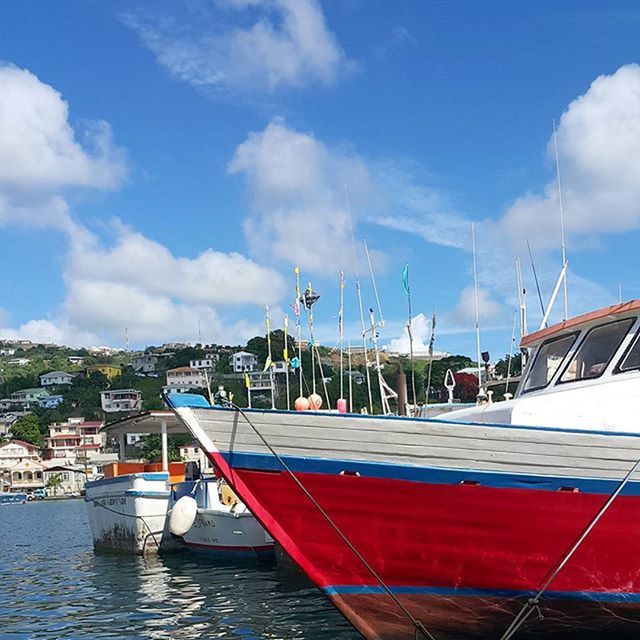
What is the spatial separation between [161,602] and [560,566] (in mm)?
9148

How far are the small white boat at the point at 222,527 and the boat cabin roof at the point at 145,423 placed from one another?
3.06 metres

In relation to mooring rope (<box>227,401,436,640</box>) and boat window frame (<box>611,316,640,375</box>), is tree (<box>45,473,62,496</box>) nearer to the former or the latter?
mooring rope (<box>227,401,436,640</box>)

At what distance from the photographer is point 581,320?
35.2 feet

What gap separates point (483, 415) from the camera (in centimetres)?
1058

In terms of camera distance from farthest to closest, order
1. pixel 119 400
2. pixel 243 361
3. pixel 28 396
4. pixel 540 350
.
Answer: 1. pixel 28 396
2. pixel 243 361
3. pixel 119 400
4. pixel 540 350

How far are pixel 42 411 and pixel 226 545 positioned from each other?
135 m

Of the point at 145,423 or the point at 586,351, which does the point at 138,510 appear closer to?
the point at 145,423

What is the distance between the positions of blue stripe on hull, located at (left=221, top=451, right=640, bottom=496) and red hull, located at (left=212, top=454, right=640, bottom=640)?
0.06 meters

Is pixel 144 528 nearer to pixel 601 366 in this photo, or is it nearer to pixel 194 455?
pixel 601 366

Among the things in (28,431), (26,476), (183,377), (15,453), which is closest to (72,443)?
(15,453)

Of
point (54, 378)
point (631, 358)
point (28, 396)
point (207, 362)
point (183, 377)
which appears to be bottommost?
point (631, 358)

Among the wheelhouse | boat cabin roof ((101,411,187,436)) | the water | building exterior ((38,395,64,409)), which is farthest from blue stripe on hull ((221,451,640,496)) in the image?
A: building exterior ((38,395,64,409))

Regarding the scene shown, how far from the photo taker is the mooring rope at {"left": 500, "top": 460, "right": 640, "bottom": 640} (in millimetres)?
8766

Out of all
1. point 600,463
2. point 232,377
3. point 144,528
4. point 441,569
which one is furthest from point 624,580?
point 232,377
